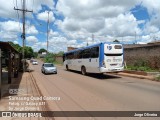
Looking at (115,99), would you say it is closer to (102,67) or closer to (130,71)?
(102,67)

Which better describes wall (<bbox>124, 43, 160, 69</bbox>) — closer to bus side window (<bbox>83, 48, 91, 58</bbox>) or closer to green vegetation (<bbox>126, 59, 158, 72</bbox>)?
green vegetation (<bbox>126, 59, 158, 72</bbox>)

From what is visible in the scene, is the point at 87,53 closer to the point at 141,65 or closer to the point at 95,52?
the point at 95,52

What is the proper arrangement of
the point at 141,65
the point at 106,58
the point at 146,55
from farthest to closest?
the point at 141,65, the point at 146,55, the point at 106,58

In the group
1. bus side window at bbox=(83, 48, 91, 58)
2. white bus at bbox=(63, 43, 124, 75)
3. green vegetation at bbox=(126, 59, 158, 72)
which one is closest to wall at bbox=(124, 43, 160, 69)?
green vegetation at bbox=(126, 59, 158, 72)

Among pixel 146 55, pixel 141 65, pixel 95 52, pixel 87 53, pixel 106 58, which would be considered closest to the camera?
pixel 106 58

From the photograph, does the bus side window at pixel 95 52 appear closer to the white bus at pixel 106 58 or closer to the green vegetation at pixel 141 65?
the white bus at pixel 106 58

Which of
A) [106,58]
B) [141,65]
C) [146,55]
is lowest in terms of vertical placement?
[141,65]

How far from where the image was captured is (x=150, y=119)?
6.97 meters

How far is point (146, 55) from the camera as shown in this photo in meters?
23.2

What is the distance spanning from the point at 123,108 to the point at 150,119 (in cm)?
155

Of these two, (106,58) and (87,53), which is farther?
(87,53)

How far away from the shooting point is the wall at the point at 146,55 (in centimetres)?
2169

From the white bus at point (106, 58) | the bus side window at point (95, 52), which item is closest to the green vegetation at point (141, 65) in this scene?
the white bus at point (106, 58)

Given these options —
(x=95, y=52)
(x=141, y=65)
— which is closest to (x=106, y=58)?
(x=95, y=52)
